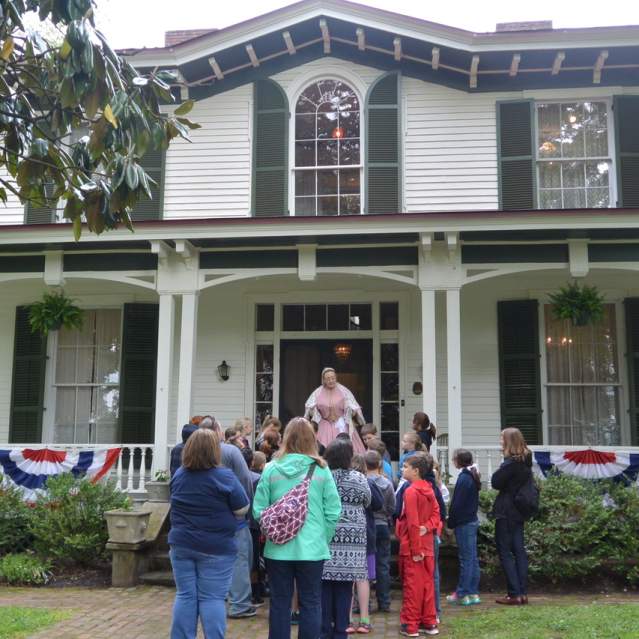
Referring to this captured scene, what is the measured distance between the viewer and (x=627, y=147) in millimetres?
11211

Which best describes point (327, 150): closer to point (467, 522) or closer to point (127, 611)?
point (467, 522)

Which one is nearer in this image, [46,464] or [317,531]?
[317,531]

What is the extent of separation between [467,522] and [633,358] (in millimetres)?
4973

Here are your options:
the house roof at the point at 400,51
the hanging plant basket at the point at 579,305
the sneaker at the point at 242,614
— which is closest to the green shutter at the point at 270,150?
the house roof at the point at 400,51

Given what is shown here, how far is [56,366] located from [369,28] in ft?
22.9

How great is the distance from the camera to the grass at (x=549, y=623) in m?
5.96

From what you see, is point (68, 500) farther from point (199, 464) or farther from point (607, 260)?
point (607, 260)

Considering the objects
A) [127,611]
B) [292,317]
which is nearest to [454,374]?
[292,317]

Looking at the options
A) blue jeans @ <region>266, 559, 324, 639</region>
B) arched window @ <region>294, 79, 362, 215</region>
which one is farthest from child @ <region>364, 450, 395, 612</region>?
arched window @ <region>294, 79, 362, 215</region>

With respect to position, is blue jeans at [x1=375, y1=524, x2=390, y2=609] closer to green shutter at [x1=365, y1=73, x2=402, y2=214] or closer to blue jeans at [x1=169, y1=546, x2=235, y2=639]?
blue jeans at [x1=169, y1=546, x2=235, y2=639]

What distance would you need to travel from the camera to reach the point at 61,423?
12.2 m

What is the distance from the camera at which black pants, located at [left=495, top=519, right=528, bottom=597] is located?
→ 7148 mm

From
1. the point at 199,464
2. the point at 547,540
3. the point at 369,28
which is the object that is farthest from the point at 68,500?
the point at 369,28

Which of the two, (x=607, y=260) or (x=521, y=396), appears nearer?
(x=607, y=260)
